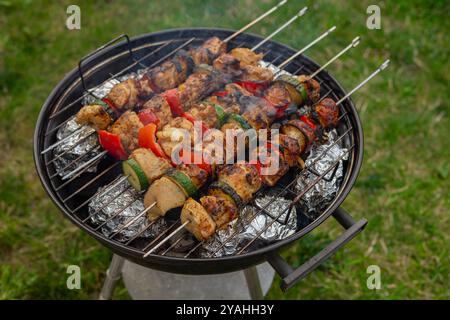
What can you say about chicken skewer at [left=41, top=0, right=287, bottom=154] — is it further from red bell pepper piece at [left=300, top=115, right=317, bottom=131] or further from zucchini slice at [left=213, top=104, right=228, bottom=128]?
red bell pepper piece at [left=300, top=115, right=317, bottom=131]

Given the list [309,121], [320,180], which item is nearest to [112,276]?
[320,180]

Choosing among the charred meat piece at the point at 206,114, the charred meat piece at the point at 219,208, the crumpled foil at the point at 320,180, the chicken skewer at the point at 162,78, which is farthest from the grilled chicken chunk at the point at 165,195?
the crumpled foil at the point at 320,180

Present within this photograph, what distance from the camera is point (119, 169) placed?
2.90 m

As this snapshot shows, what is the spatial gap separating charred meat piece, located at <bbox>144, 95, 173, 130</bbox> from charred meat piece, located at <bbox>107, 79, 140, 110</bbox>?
0.12m

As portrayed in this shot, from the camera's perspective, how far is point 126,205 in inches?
103

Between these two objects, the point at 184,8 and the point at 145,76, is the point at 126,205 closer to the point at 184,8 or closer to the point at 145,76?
the point at 145,76

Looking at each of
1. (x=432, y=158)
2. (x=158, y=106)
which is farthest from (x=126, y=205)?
(x=432, y=158)

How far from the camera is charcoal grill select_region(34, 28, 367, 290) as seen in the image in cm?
238

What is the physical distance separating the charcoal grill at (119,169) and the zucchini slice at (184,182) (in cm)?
31

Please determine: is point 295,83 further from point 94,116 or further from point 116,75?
point 94,116

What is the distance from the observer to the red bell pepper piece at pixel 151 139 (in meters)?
2.64

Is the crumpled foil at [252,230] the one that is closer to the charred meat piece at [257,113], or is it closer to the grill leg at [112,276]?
the charred meat piece at [257,113]

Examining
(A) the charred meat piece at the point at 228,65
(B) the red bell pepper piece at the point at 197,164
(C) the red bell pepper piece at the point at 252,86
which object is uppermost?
(A) the charred meat piece at the point at 228,65

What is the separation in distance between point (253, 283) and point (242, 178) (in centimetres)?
114
